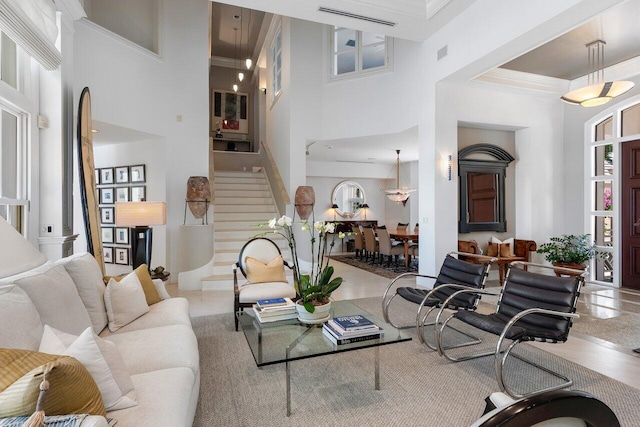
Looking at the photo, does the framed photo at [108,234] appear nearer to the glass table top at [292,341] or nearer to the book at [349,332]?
the glass table top at [292,341]

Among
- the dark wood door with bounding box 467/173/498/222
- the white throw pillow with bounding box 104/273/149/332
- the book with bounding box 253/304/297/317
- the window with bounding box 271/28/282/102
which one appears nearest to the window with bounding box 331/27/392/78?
the window with bounding box 271/28/282/102

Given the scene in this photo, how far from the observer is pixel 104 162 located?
260 inches

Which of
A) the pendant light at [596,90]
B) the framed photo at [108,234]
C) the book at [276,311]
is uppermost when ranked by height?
the pendant light at [596,90]

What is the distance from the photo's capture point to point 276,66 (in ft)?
27.5

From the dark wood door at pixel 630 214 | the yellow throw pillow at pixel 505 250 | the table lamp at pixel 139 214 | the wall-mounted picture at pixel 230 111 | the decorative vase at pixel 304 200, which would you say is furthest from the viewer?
the wall-mounted picture at pixel 230 111

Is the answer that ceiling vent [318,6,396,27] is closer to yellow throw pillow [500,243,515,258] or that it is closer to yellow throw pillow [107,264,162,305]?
yellow throw pillow [107,264,162,305]

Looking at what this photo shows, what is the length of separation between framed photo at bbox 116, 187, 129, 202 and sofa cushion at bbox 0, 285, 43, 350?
511 centimetres

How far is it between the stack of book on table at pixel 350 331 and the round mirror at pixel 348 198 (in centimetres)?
851

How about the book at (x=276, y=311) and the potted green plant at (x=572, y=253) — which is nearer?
the book at (x=276, y=311)

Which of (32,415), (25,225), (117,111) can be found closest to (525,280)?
(32,415)

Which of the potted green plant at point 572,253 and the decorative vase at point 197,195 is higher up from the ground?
the decorative vase at point 197,195

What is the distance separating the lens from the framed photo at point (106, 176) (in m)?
6.52

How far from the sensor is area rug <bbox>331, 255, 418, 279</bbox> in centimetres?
697

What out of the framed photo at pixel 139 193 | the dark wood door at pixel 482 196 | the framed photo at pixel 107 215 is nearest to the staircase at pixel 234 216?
the framed photo at pixel 139 193
